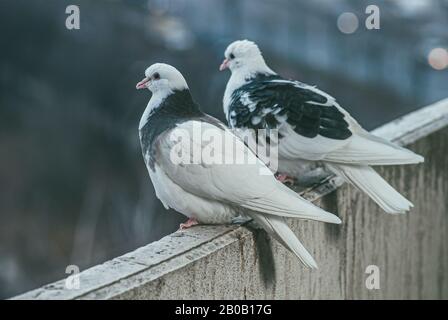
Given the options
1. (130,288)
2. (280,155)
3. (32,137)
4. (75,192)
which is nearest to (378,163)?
(280,155)

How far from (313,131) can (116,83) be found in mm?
22035

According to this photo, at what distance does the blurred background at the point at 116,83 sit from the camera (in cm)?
2122

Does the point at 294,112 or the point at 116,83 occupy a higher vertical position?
the point at 116,83

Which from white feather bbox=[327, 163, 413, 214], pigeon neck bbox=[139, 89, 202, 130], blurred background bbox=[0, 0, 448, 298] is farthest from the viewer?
blurred background bbox=[0, 0, 448, 298]

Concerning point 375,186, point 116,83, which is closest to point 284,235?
point 375,186

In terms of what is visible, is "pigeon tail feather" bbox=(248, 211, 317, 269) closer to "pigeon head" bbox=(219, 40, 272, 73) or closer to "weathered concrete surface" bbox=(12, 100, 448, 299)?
"weathered concrete surface" bbox=(12, 100, 448, 299)

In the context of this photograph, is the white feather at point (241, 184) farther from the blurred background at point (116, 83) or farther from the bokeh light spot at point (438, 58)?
the bokeh light spot at point (438, 58)

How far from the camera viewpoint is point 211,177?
4.44 metres

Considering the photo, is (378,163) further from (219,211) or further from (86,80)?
(86,80)

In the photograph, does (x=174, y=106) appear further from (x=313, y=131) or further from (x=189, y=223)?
(x=313, y=131)

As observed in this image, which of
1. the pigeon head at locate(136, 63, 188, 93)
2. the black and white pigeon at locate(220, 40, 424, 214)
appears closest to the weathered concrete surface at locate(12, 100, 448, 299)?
the black and white pigeon at locate(220, 40, 424, 214)

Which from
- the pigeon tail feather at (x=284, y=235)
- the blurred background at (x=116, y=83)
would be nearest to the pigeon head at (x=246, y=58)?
the pigeon tail feather at (x=284, y=235)

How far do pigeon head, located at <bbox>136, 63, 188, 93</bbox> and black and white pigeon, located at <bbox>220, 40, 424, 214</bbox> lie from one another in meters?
0.80

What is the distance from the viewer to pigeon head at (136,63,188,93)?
15.5 ft
